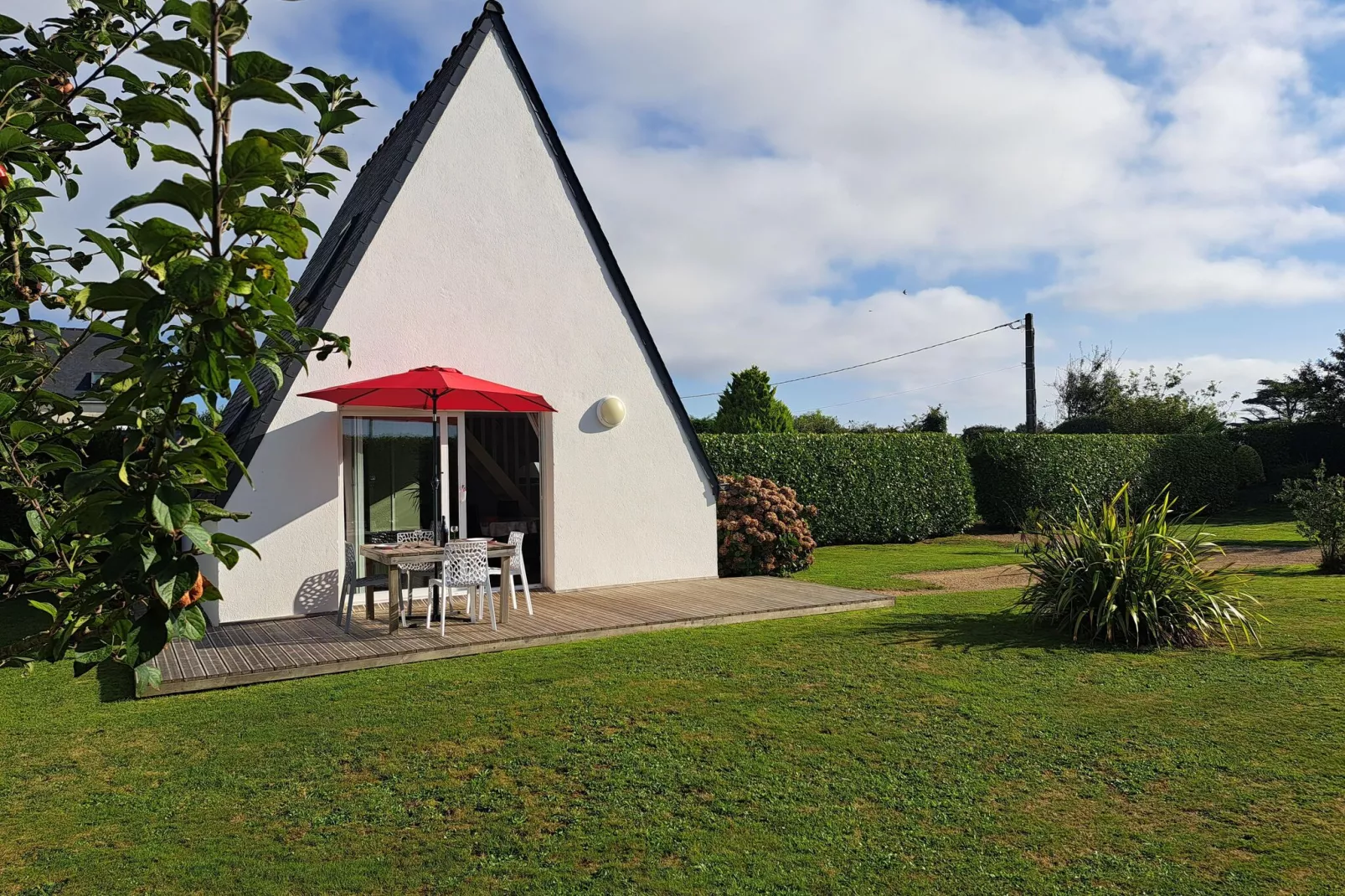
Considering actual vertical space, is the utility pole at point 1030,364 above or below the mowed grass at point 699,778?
above

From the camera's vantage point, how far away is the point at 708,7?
8867 mm

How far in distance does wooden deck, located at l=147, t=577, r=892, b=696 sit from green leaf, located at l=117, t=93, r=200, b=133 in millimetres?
6531

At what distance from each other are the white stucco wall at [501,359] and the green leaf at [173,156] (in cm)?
886

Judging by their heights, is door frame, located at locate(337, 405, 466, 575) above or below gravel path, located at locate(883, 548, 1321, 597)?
above

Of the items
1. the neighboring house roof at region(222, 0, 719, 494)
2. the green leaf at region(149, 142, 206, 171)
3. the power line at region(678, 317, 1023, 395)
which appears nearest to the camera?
the green leaf at region(149, 142, 206, 171)

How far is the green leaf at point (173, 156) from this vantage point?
1.26 metres

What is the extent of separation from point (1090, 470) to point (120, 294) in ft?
86.7

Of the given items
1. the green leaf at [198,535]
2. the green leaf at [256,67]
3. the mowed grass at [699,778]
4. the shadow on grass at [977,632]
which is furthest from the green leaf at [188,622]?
the shadow on grass at [977,632]

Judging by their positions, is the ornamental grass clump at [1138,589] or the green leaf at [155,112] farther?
the ornamental grass clump at [1138,589]

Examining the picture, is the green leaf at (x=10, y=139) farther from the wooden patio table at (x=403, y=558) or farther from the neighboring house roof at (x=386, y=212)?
the neighboring house roof at (x=386, y=212)

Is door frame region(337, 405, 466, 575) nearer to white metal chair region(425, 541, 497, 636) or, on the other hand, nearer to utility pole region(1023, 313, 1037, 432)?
white metal chair region(425, 541, 497, 636)

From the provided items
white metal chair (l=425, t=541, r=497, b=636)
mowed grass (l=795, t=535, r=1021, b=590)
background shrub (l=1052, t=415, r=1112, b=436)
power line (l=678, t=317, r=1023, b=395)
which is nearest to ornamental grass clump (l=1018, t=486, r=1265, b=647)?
mowed grass (l=795, t=535, r=1021, b=590)

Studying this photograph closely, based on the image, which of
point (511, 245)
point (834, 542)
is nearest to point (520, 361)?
point (511, 245)

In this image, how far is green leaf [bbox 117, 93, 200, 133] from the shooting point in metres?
1.22
